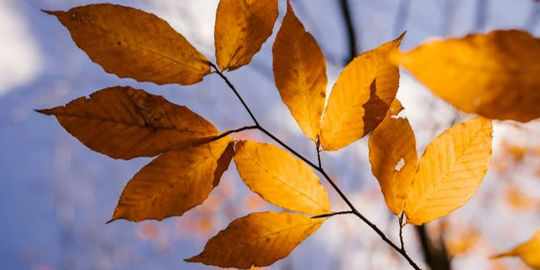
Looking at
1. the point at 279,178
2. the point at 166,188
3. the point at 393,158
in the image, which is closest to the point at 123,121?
the point at 166,188

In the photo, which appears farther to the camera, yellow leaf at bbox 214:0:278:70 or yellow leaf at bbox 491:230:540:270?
yellow leaf at bbox 214:0:278:70

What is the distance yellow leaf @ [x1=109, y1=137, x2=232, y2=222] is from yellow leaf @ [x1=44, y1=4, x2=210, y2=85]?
92 millimetres

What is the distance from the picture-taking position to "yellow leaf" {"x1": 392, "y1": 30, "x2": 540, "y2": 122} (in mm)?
233

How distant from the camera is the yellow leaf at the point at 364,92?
445 millimetres

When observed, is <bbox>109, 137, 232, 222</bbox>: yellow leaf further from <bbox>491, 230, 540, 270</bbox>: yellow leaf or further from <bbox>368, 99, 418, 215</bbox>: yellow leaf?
<bbox>491, 230, 540, 270</bbox>: yellow leaf

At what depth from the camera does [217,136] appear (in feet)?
1.65

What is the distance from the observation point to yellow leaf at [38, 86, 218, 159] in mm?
449

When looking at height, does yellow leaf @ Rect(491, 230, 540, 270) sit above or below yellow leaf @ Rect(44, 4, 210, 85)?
below

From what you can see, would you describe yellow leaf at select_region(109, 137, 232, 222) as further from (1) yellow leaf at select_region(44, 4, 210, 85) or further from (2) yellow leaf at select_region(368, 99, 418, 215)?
(2) yellow leaf at select_region(368, 99, 418, 215)

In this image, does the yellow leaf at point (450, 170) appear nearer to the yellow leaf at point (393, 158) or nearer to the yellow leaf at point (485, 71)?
the yellow leaf at point (393, 158)

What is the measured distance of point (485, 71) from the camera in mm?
239

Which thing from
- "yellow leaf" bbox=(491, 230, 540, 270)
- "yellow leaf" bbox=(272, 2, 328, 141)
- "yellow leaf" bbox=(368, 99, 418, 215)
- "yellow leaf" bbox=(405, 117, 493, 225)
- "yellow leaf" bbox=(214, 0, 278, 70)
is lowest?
"yellow leaf" bbox=(491, 230, 540, 270)

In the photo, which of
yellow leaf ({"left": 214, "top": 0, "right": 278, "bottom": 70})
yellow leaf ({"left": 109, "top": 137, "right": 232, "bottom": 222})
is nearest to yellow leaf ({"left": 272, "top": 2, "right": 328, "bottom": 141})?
yellow leaf ({"left": 214, "top": 0, "right": 278, "bottom": 70})

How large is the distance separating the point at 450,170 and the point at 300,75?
0.20 m
